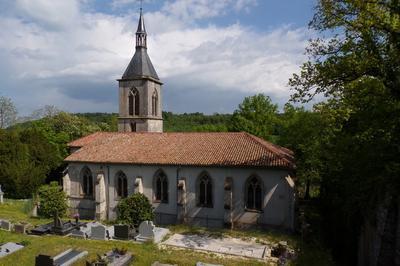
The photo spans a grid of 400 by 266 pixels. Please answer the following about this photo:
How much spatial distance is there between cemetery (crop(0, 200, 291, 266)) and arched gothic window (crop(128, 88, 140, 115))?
16.0m

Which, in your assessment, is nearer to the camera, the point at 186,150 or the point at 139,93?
the point at 186,150

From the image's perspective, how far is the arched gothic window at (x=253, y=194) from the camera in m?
25.4

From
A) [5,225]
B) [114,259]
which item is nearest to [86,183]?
[5,225]

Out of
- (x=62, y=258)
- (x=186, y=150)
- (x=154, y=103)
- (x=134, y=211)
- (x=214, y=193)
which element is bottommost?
(x=62, y=258)

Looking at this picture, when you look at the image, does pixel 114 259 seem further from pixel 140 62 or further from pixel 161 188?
pixel 140 62

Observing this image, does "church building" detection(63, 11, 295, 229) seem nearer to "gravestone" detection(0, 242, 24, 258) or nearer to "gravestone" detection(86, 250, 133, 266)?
"gravestone" detection(86, 250, 133, 266)

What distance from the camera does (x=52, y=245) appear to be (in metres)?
20.8

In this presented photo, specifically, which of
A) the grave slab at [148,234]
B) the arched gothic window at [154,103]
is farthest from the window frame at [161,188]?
the arched gothic window at [154,103]

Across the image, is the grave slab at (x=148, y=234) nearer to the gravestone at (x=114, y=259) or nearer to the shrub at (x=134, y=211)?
the shrub at (x=134, y=211)

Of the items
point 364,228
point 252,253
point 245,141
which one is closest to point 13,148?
point 245,141

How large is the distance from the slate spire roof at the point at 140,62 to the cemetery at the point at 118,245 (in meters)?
18.9

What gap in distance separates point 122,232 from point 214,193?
25.7 feet

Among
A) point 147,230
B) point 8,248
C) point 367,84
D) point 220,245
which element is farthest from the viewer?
point 147,230

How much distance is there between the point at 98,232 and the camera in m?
23.2
